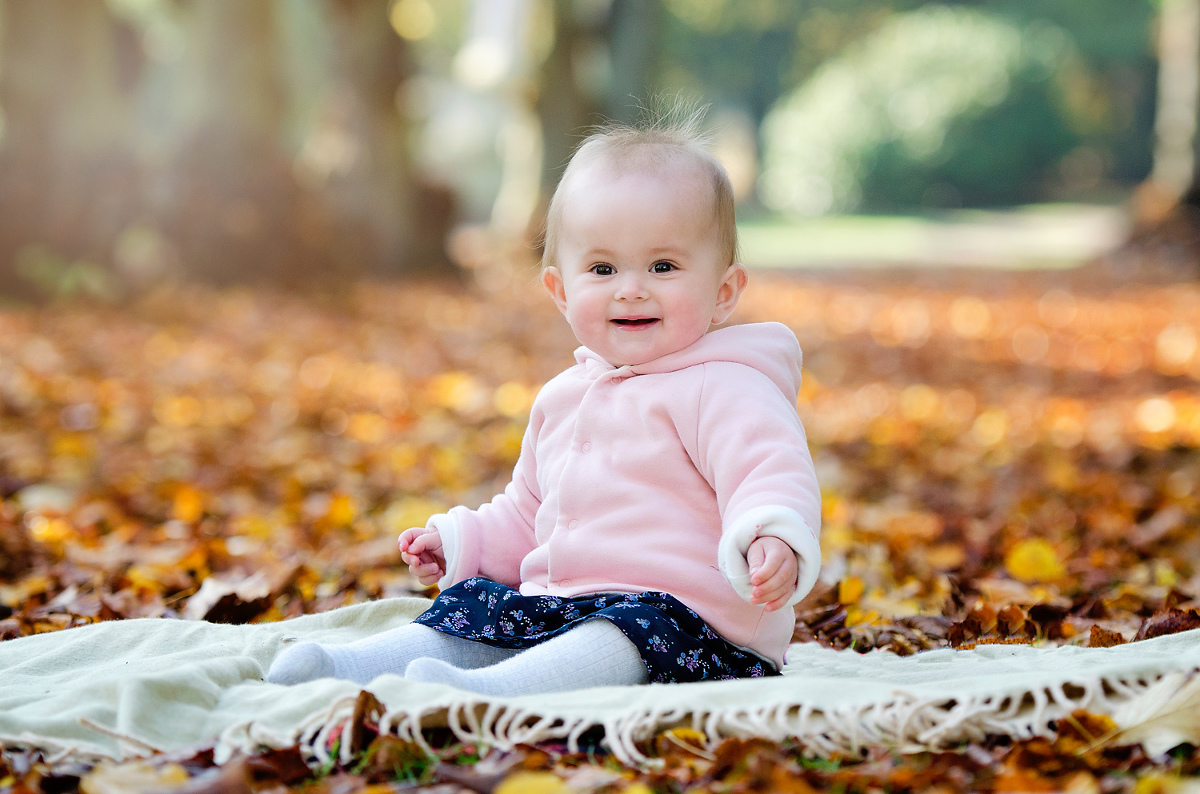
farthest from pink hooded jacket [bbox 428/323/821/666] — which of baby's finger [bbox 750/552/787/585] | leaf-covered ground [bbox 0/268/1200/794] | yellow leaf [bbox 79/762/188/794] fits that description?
yellow leaf [bbox 79/762/188/794]

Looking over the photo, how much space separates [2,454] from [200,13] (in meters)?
7.94

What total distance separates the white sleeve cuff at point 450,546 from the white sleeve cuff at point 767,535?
0.67m

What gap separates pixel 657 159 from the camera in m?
2.26

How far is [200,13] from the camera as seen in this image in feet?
38.7

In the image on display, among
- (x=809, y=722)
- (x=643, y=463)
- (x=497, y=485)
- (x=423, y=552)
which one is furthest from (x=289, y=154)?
(x=809, y=722)

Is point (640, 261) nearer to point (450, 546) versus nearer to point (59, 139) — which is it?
point (450, 546)

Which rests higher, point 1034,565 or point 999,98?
point 999,98

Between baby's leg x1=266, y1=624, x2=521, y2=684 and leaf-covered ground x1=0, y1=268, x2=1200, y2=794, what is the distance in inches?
11.3

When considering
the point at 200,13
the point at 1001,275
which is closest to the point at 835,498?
the point at 200,13

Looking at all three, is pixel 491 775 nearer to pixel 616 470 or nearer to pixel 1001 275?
pixel 616 470

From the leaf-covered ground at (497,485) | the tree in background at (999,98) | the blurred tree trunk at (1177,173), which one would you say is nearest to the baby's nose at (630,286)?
the leaf-covered ground at (497,485)

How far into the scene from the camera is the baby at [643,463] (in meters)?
2.15

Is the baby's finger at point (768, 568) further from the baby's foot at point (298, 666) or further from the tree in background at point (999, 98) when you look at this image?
the tree in background at point (999, 98)

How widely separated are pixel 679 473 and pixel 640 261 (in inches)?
15.7
